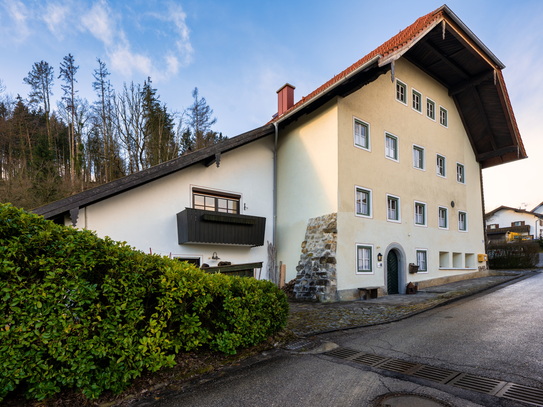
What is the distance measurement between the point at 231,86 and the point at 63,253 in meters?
11.7

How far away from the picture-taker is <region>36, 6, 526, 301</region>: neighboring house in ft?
38.0

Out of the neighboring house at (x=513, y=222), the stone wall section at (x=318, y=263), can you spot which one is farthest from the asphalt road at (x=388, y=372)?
the neighboring house at (x=513, y=222)

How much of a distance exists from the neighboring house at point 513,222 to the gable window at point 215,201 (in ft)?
153

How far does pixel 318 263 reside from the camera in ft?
41.3

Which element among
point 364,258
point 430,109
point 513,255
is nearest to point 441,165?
point 430,109

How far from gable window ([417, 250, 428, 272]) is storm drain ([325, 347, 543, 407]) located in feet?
37.2

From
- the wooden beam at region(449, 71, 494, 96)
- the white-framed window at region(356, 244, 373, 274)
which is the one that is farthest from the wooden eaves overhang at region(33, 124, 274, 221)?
the wooden beam at region(449, 71, 494, 96)

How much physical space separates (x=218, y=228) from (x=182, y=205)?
159 cm

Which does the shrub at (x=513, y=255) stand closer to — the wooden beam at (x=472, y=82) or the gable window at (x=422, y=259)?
the gable window at (x=422, y=259)

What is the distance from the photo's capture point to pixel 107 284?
13.2ft

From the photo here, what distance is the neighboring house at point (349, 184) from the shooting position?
11594 mm

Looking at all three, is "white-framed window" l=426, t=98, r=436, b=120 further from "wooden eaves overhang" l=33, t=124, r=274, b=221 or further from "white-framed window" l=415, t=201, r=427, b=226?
"wooden eaves overhang" l=33, t=124, r=274, b=221

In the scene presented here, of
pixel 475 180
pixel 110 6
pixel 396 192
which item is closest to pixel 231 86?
pixel 110 6

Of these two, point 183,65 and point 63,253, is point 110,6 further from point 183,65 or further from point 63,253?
point 63,253
